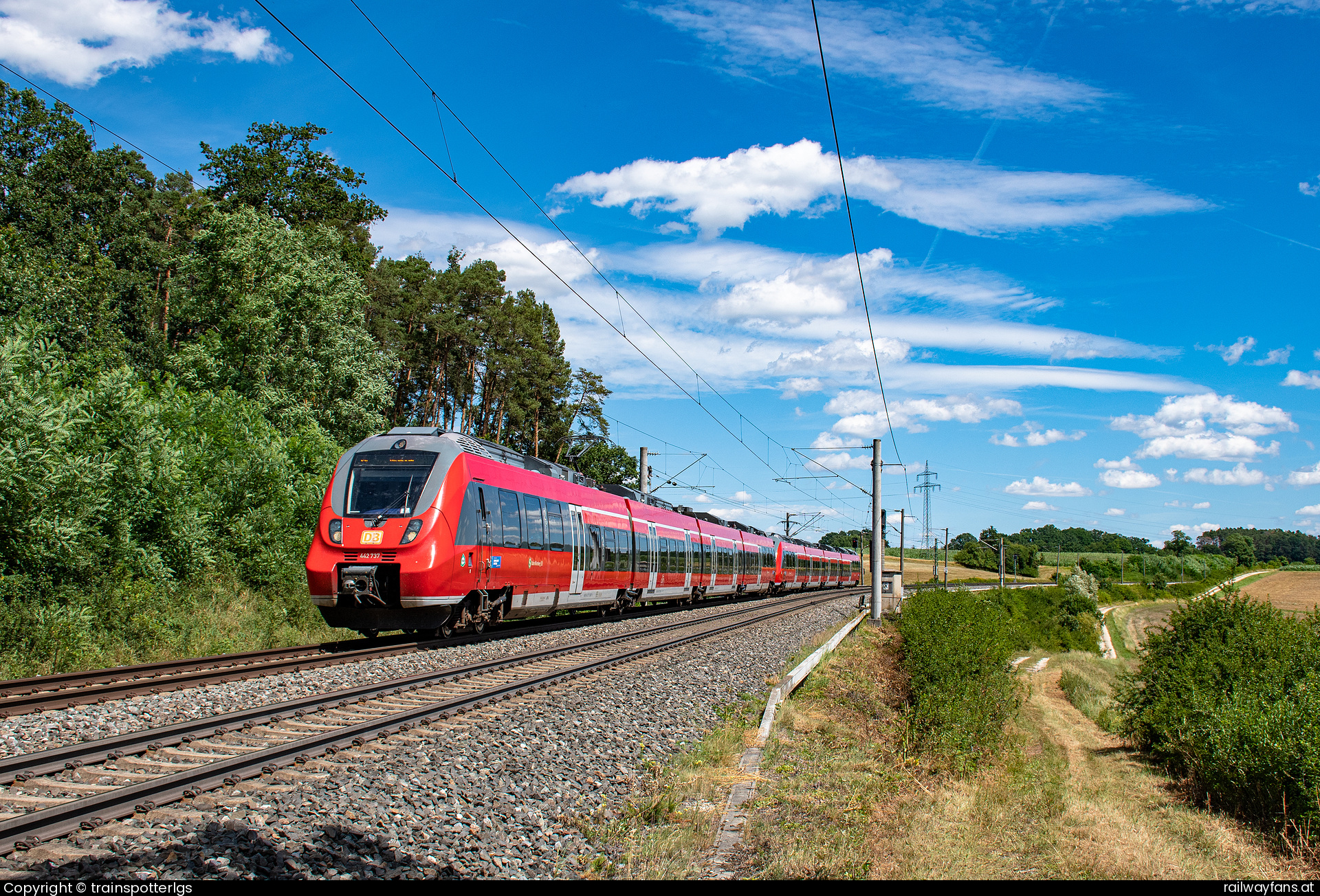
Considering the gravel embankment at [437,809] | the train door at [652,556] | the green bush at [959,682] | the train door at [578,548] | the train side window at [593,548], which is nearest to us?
the gravel embankment at [437,809]

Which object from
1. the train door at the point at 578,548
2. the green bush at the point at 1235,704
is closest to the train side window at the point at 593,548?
the train door at the point at 578,548

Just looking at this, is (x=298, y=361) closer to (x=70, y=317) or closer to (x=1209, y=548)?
(x=70, y=317)

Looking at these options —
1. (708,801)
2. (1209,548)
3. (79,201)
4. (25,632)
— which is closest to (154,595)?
(25,632)

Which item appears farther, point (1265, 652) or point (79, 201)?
point (79, 201)

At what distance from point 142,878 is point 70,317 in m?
35.7

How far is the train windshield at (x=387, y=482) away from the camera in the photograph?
14.1 metres

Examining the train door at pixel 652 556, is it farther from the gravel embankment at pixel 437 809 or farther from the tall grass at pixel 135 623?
the gravel embankment at pixel 437 809

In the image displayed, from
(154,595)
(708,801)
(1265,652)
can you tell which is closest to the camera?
(708,801)

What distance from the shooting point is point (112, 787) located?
19.6 feet


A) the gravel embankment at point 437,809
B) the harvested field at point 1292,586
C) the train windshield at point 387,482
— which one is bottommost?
the harvested field at point 1292,586

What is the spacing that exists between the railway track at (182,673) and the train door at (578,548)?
13.6 feet

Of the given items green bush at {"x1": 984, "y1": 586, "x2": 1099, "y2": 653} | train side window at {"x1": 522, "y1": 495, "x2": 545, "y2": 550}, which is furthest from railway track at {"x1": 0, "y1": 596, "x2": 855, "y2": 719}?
green bush at {"x1": 984, "y1": 586, "x2": 1099, "y2": 653}

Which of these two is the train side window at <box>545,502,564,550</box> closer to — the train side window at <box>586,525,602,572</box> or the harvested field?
the train side window at <box>586,525,602,572</box>

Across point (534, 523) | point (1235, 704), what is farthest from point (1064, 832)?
point (534, 523)
